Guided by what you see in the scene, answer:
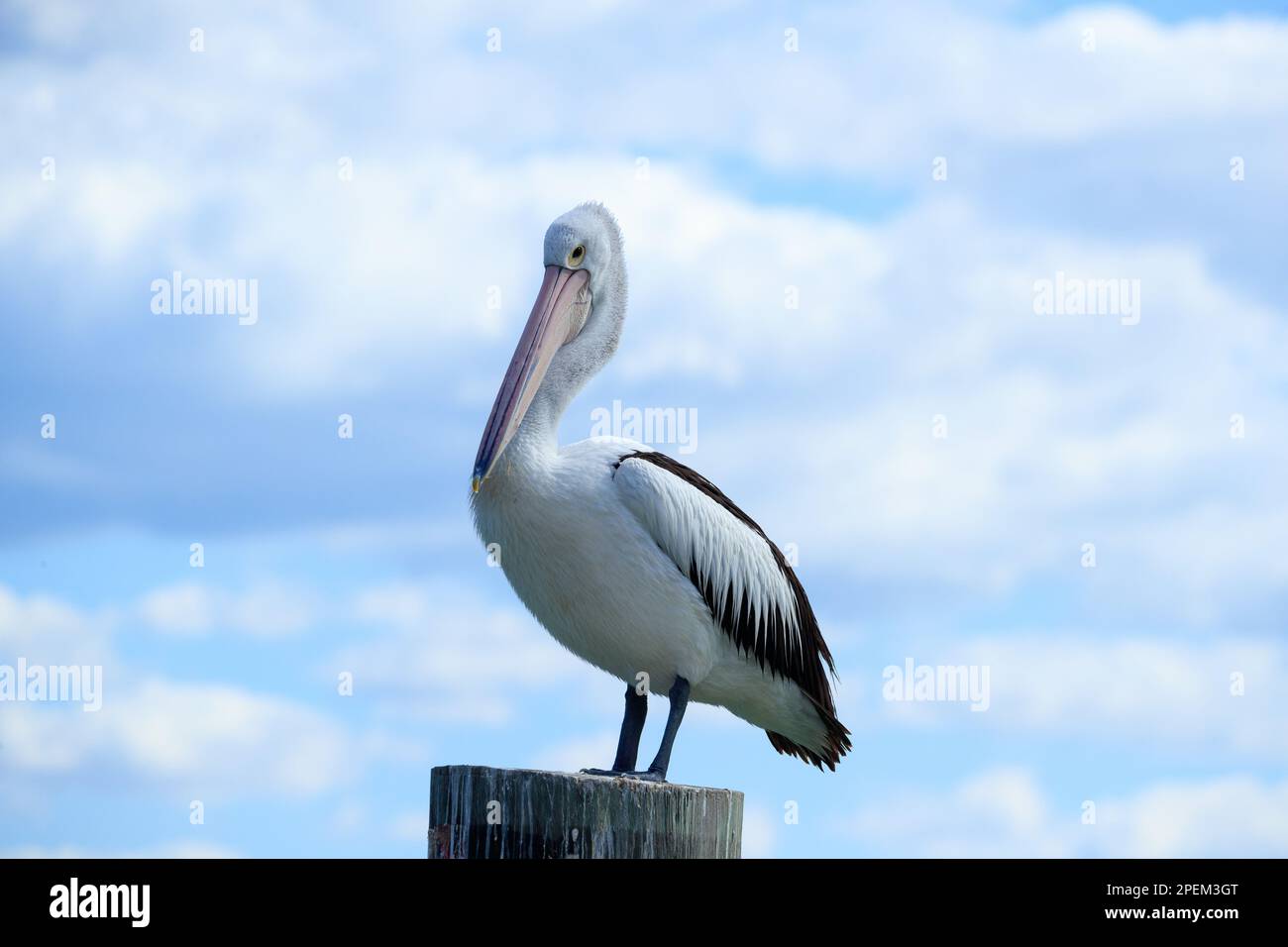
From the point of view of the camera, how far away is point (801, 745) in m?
8.51

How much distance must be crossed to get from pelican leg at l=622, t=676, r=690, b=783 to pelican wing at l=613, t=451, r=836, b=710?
1.45ft

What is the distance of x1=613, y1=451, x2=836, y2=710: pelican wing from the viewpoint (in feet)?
24.2

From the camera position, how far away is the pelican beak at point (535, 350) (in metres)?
7.20

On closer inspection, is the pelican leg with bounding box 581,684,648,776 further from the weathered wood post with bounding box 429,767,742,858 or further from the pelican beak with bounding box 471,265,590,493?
the weathered wood post with bounding box 429,767,742,858

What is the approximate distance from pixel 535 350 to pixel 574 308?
0.43 metres

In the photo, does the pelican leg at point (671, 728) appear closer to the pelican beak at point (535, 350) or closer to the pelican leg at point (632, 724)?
the pelican leg at point (632, 724)

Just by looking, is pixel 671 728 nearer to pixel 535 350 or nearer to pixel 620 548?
pixel 620 548

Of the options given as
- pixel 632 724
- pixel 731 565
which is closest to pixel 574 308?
pixel 731 565

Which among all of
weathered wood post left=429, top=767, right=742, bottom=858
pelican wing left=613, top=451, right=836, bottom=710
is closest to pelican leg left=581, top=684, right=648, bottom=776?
pelican wing left=613, top=451, right=836, bottom=710

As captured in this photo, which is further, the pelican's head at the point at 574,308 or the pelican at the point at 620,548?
the pelican's head at the point at 574,308

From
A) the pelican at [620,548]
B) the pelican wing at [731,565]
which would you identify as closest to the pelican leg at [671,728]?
the pelican at [620,548]

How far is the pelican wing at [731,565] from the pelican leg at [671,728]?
0.44 meters
